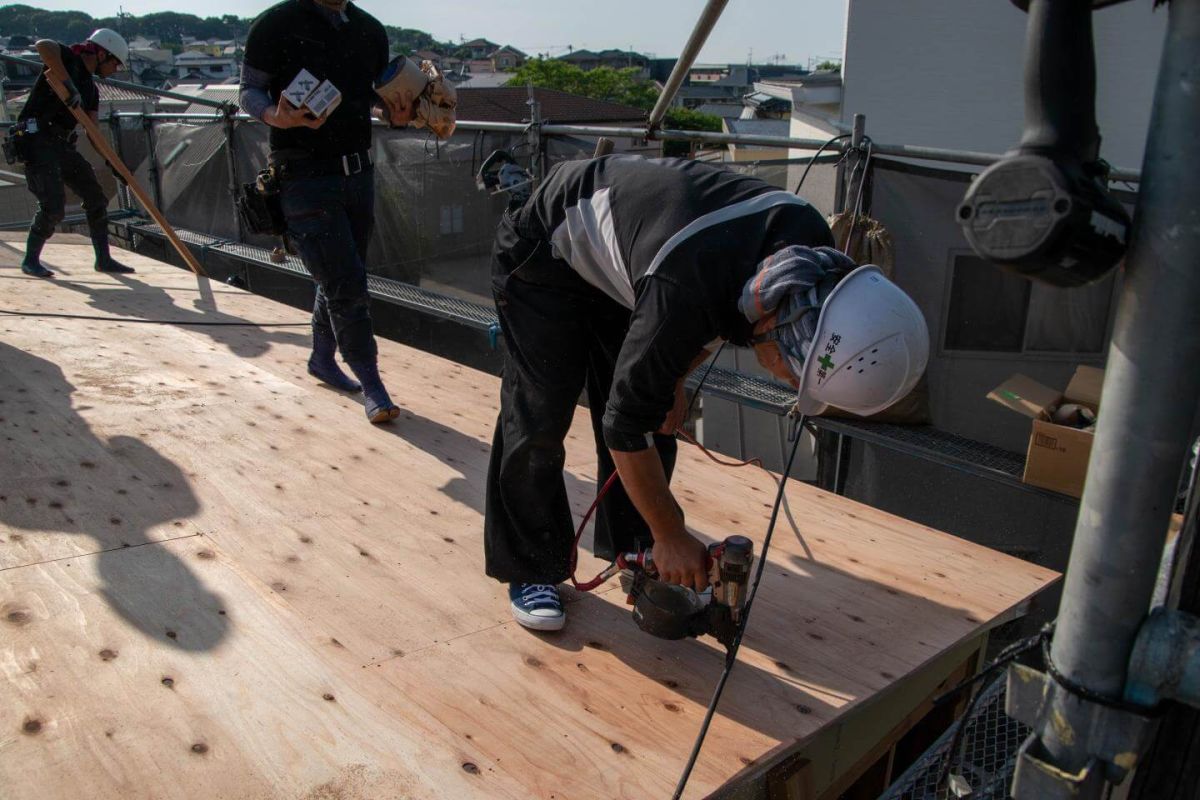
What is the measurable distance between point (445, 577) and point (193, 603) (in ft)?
2.22

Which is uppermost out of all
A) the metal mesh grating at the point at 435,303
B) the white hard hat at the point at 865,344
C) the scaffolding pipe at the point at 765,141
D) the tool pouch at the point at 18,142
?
the scaffolding pipe at the point at 765,141

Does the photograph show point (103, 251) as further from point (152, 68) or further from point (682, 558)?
point (152, 68)

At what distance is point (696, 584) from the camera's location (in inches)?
80.3

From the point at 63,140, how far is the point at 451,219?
9.30 ft

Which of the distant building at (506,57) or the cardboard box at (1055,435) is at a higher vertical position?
the distant building at (506,57)

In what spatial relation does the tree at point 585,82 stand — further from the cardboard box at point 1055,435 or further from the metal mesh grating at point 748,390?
the cardboard box at point 1055,435

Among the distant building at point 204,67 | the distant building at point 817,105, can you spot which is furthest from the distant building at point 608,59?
the distant building at point 817,105

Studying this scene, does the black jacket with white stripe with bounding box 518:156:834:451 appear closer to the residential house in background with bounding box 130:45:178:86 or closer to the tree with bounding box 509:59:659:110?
the residential house in background with bounding box 130:45:178:86

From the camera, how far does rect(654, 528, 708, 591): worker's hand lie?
6.52 ft

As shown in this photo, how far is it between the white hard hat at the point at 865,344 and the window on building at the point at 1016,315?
310cm

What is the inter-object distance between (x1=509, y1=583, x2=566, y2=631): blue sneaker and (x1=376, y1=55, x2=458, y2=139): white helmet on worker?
201 centimetres

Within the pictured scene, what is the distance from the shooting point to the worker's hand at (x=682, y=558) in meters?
1.99

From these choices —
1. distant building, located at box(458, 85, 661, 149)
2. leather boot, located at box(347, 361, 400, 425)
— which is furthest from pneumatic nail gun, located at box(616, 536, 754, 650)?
distant building, located at box(458, 85, 661, 149)

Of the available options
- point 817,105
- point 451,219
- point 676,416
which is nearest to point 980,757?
point 676,416
